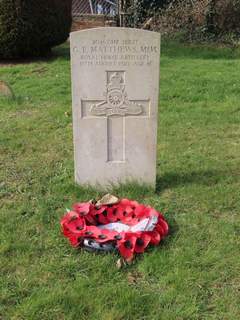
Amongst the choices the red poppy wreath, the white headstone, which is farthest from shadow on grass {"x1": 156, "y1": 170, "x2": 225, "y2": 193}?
the red poppy wreath

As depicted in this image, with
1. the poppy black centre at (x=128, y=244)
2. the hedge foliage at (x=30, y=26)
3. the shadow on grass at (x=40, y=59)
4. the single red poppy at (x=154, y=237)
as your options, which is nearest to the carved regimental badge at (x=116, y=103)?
the single red poppy at (x=154, y=237)

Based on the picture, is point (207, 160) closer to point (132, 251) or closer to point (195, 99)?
point (132, 251)

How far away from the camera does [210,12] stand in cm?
1373

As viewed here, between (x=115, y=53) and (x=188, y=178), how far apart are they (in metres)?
1.33

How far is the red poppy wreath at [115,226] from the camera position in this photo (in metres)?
3.35

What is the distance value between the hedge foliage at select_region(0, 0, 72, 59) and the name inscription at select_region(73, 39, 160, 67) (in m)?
6.23

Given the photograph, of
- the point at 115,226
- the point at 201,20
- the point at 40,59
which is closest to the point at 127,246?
the point at 115,226

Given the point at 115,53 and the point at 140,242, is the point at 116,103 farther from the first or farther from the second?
the point at 140,242

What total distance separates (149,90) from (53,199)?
46.1 inches

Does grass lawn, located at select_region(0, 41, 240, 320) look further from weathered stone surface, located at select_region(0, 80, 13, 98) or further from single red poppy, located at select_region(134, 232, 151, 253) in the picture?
weathered stone surface, located at select_region(0, 80, 13, 98)

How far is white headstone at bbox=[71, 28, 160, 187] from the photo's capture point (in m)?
3.97

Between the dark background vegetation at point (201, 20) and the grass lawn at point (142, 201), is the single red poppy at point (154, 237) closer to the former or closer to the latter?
the grass lawn at point (142, 201)

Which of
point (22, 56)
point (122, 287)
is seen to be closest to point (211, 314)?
point (122, 287)

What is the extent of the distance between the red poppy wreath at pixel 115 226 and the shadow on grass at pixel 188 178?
688mm
